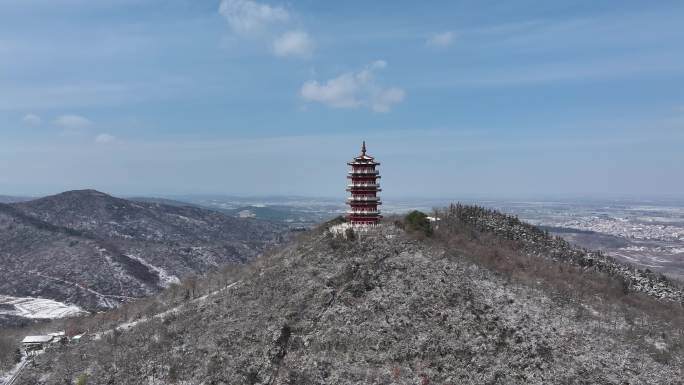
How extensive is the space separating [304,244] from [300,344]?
15248 millimetres

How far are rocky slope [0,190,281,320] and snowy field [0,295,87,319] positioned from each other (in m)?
2.18

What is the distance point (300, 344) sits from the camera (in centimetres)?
2959

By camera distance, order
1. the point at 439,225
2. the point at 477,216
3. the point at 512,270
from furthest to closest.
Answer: the point at 477,216 < the point at 439,225 < the point at 512,270

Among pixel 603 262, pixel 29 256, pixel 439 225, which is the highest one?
pixel 439 225

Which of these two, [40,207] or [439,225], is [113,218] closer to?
[40,207]

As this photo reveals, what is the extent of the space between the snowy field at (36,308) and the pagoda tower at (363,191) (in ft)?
208

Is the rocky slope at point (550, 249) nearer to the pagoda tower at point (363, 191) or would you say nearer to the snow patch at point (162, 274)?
the pagoda tower at point (363, 191)

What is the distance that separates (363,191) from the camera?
39.5m

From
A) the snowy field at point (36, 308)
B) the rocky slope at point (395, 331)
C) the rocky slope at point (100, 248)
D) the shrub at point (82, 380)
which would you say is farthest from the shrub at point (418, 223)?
the rocky slope at point (100, 248)

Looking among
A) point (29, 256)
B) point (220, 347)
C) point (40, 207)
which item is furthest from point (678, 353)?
point (40, 207)

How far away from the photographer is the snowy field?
83.6 m

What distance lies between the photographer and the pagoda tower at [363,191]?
39.2 metres

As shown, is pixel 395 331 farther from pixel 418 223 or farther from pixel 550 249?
pixel 550 249

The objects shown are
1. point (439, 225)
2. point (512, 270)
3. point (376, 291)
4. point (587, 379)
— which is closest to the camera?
point (587, 379)
